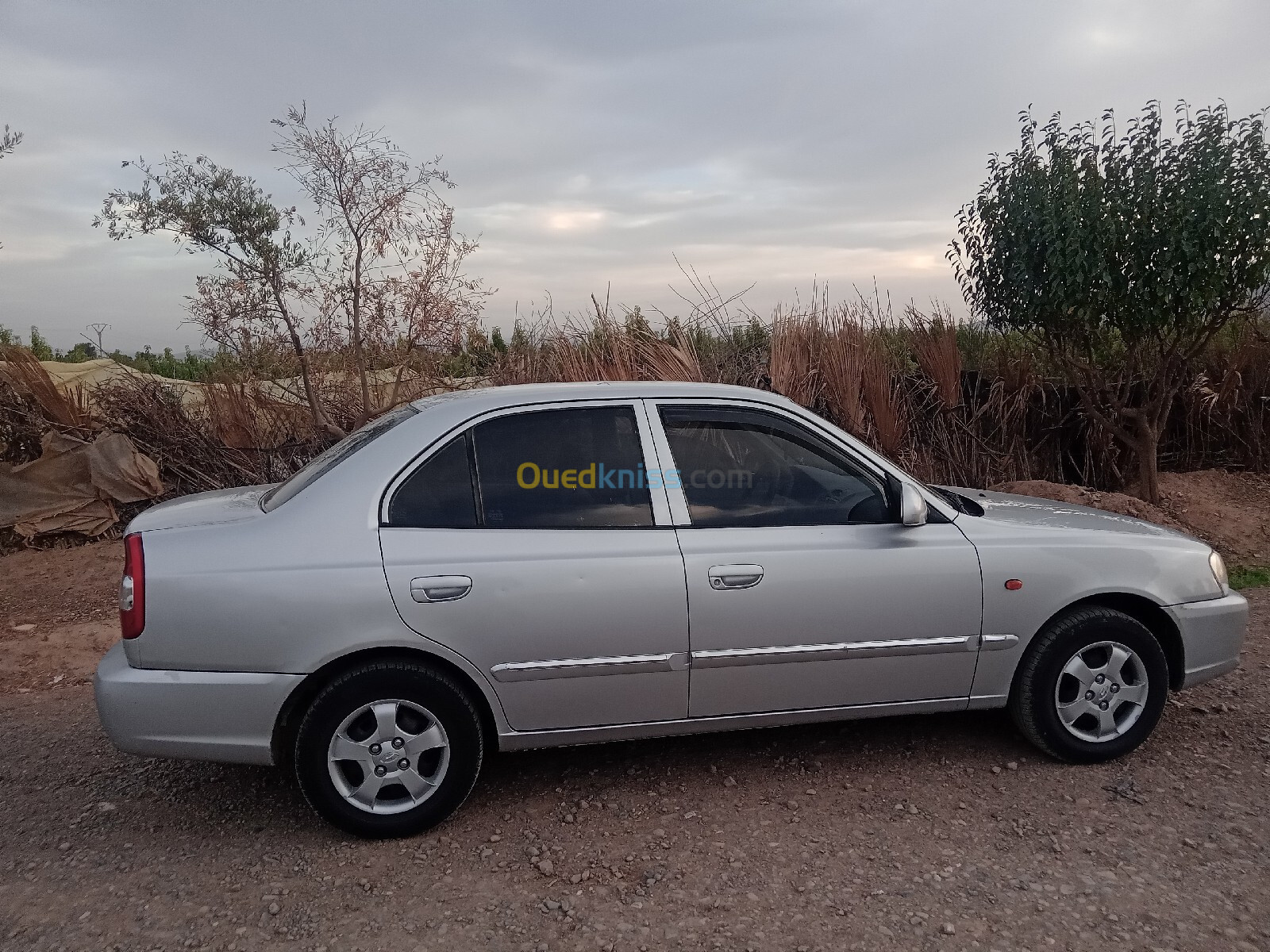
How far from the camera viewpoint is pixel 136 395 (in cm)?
925

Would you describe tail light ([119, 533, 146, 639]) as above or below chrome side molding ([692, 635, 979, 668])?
above

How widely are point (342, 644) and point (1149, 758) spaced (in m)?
3.44

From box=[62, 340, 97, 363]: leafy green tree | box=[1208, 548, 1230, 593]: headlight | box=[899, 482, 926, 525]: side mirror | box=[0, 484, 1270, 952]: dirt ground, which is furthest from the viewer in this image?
box=[62, 340, 97, 363]: leafy green tree

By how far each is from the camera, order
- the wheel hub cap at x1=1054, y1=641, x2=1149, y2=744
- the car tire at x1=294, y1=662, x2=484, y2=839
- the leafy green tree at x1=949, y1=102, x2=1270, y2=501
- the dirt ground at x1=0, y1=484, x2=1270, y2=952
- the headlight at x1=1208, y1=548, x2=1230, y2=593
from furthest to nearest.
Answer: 1. the leafy green tree at x1=949, y1=102, x2=1270, y2=501
2. the headlight at x1=1208, y1=548, x2=1230, y2=593
3. the wheel hub cap at x1=1054, y1=641, x2=1149, y2=744
4. the car tire at x1=294, y1=662, x2=484, y2=839
5. the dirt ground at x1=0, y1=484, x2=1270, y2=952

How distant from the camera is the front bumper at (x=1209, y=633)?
4062mm

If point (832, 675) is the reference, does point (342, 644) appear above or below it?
above

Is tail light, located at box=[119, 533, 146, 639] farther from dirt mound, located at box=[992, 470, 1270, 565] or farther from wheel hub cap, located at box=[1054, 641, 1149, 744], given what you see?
dirt mound, located at box=[992, 470, 1270, 565]

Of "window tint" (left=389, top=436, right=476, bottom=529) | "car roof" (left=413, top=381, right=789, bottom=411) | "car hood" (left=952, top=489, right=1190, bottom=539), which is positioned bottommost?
"car hood" (left=952, top=489, right=1190, bottom=539)

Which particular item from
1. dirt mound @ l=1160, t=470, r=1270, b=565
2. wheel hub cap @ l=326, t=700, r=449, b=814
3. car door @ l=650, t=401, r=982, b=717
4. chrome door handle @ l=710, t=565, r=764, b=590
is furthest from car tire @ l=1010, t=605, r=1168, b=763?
dirt mound @ l=1160, t=470, r=1270, b=565

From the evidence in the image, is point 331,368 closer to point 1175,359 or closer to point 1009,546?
point 1009,546

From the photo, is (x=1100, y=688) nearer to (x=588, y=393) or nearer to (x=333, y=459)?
(x=588, y=393)

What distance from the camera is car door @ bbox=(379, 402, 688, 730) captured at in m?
3.42

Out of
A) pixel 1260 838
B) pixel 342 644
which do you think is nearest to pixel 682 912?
pixel 342 644

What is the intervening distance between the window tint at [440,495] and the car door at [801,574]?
78cm
